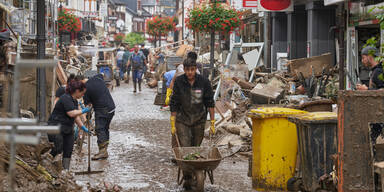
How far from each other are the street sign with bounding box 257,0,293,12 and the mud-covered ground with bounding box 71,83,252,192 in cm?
665

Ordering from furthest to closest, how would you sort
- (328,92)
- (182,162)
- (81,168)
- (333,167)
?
(328,92) → (81,168) → (182,162) → (333,167)

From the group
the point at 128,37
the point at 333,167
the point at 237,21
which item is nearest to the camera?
the point at 333,167

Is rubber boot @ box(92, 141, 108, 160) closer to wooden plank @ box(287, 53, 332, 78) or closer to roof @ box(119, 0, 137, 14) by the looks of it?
wooden plank @ box(287, 53, 332, 78)

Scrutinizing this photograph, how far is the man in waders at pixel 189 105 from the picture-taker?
8.79 meters

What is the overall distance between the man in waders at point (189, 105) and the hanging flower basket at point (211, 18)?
13.4 meters

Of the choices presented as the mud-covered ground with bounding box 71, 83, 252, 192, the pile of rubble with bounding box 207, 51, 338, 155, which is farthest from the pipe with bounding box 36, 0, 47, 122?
the pile of rubble with bounding box 207, 51, 338, 155

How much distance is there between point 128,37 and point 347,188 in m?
101

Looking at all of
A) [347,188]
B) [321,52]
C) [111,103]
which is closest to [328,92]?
[321,52]

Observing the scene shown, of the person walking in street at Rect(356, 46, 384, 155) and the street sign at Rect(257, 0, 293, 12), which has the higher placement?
the street sign at Rect(257, 0, 293, 12)

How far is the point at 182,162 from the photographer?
765cm

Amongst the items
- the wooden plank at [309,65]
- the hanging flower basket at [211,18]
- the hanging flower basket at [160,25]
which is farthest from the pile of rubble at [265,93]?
the hanging flower basket at [160,25]

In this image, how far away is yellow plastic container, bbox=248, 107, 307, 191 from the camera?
25.2 feet

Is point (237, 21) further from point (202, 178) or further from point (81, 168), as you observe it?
point (202, 178)

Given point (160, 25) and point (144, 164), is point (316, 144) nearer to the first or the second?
point (144, 164)
